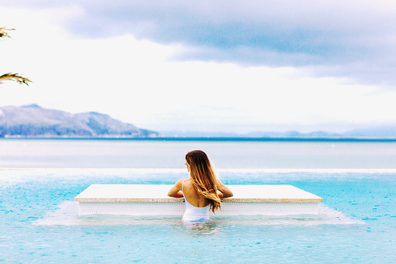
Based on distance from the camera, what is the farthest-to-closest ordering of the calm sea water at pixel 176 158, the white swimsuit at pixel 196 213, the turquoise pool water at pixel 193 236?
the calm sea water at pixel 176 158, the white swimsuit at pixel 196 213, the turquoise pool water at pixel 193 236

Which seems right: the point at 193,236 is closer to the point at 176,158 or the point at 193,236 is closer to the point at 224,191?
the point at 224,191

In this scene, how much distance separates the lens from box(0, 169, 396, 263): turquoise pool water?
4910 mm

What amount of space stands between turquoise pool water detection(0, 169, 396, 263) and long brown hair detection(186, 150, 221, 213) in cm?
68

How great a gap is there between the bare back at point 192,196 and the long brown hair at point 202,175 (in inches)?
3.9

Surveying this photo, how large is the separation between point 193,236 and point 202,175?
961 millimetres

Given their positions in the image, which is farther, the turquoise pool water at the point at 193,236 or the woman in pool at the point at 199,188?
the woman in pool at the point at 199,188

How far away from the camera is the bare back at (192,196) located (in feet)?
18.8

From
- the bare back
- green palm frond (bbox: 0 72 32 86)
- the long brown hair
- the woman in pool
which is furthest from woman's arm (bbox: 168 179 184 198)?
green palm frond (bbox: 0 72 32 86)

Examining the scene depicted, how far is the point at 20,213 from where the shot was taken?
7414 mm

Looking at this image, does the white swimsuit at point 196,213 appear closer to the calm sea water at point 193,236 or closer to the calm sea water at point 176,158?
the calm sea water at point 193,236

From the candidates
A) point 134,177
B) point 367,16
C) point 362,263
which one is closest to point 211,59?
point 367,16

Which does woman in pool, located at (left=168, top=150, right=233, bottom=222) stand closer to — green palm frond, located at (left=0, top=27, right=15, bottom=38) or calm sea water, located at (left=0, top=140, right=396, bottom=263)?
calm sea water, located at (left=0, top=140, right=396, bottom=263)

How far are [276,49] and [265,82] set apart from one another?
5.72 metres

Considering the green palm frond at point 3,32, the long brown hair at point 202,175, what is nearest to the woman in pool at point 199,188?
the long brown hair at point 202,175
